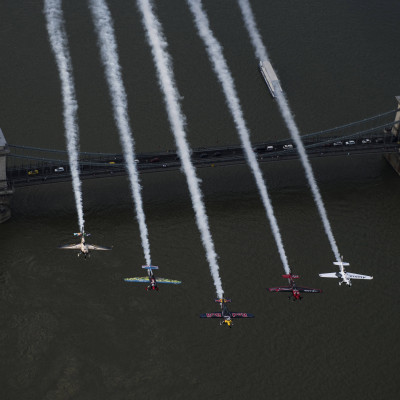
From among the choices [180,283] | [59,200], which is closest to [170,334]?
[180,283]

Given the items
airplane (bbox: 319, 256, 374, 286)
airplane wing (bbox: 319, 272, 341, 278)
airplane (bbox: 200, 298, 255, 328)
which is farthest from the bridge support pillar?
airplane (bbox: 319, 256, 374, 286)

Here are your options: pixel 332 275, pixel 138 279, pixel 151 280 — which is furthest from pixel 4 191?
pixel 332 275

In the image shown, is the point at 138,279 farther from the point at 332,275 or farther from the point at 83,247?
the point at 332,275

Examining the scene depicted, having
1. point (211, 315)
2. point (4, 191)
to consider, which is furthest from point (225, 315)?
point (4, 191)

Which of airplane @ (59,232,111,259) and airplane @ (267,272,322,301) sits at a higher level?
airplane @ (59,232,111,259)

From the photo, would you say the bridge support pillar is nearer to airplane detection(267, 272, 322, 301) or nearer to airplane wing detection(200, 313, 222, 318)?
airplane wing detection(200, 313, 222, 318)

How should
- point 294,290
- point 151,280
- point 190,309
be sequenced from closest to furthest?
point 190,309, point 294,290, point 151,280

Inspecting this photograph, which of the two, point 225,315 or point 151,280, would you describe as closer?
point 225,315

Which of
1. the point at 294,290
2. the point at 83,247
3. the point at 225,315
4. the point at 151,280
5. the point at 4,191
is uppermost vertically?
the point at 4,191

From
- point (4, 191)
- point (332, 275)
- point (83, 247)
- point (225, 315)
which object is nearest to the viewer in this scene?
point (225, 315)

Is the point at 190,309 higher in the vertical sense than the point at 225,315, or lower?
higher

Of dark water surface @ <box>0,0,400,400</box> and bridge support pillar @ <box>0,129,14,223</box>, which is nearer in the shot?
dark water surface @ <box>0,0,400,400</box>
